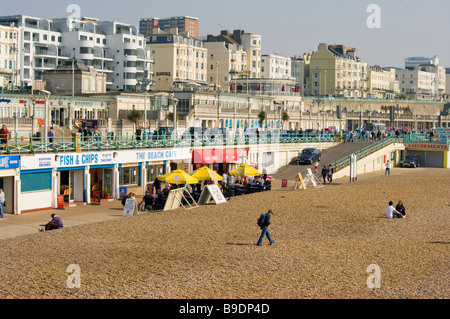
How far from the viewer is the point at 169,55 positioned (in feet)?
349

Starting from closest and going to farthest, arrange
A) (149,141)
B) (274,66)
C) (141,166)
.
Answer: (141,166) → (149,141) → (274,66)

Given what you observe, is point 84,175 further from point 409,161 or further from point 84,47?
point 84,47

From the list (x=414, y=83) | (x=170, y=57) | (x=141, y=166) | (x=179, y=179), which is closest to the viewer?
(x=179, y=179)

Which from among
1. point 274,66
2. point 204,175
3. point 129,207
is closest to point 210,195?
point 204,175

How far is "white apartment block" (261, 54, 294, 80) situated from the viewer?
427 ft

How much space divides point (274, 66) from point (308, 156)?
8634 cm

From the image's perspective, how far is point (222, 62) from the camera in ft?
385

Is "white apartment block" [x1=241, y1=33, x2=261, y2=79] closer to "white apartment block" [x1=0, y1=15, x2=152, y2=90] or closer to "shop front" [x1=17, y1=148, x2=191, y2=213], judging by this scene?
"white apartment block" [x1=0, y1=15, x2=152, y2=90]

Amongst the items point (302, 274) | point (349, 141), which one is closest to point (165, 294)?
point (302, 274)

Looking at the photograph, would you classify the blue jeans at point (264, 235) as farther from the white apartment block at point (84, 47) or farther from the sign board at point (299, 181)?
the white apartment block at point (84, 47)

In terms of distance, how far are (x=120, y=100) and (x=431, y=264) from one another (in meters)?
46.3

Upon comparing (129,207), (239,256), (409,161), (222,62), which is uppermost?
(222,62)

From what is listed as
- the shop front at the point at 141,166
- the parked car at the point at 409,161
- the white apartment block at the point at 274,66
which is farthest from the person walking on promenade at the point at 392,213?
the white apartment block at the point at 274,66

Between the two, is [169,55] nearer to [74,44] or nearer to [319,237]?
[74,44]
